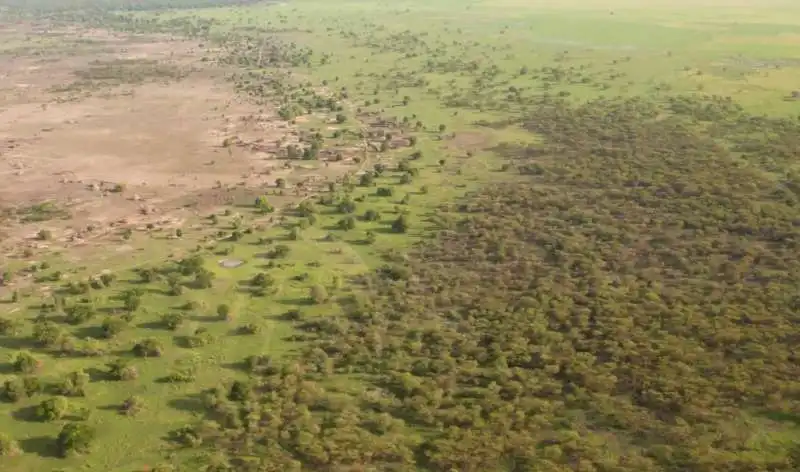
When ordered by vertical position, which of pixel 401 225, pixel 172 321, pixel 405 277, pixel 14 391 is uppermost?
pixel 401 225

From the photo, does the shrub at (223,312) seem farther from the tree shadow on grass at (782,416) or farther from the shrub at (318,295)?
the tree shadow on grass at (782,416)

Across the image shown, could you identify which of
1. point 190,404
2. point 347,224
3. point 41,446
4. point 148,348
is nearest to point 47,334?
point 148,348

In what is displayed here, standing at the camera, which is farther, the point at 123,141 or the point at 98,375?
the point at 123,141

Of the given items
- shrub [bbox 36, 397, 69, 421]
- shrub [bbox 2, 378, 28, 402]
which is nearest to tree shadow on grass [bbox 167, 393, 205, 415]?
shrub [bbox 36, 397, 69, 421]

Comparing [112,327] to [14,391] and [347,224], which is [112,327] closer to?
[14,391]

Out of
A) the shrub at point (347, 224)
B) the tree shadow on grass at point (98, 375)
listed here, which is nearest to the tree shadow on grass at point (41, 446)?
the tree shadow on grass at point (98, 375)

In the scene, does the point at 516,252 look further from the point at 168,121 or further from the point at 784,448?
the point at 168,121
